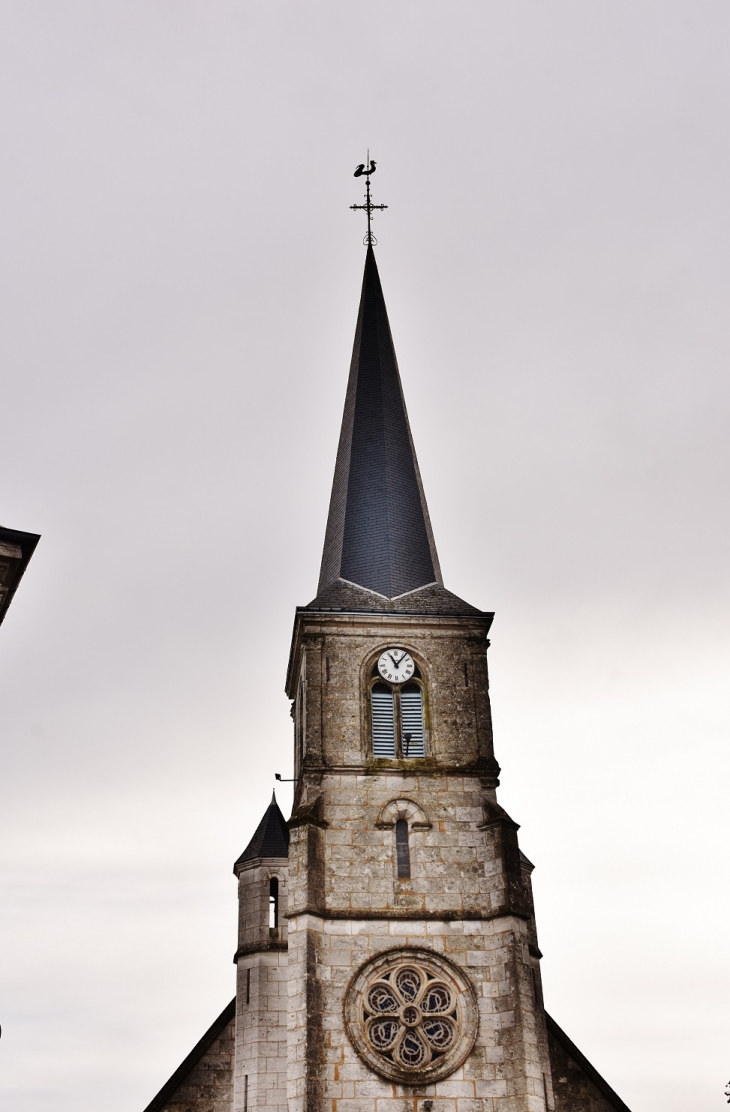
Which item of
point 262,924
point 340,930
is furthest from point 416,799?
point 262,924

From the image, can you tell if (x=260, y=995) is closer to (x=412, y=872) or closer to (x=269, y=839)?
(x=269, y=839)

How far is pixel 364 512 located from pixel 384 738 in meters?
6.55

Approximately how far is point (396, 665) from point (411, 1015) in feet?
24.7

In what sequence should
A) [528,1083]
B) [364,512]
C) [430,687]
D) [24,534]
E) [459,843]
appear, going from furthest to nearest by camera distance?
1. [364,512]
2. [430,687]
3. [459,843]
4. [528,1083]
5. [24,534]

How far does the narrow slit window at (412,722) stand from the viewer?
28.5 meters

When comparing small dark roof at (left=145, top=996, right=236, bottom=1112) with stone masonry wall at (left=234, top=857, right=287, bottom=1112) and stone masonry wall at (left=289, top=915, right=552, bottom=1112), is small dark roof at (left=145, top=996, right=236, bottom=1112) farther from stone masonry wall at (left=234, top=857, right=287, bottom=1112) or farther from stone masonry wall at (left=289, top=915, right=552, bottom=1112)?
stone masonry wall at (left=289, top=915, right=552, bottom=1112)

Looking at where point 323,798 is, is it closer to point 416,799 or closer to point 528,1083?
point 416,799

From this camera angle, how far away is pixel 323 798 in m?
27.5

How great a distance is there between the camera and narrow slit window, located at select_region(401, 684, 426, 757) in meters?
28.5

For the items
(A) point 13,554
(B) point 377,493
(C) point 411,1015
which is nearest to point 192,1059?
(C) point 411,1015

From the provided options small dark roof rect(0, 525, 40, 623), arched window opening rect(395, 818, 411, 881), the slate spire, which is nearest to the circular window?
arched window opening rect(395, 818, 411, 881)

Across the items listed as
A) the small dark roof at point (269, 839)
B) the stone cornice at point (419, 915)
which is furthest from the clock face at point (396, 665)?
the stone cornice at point (419, 915)

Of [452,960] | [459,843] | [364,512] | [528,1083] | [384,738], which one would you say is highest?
[364,512]

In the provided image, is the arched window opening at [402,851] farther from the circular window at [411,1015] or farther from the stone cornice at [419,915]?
the circular window at [411,1015]
